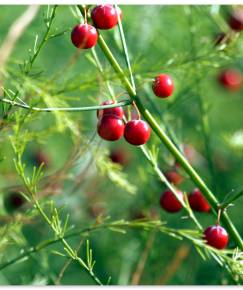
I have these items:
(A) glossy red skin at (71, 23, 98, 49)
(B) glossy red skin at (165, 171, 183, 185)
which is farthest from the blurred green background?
(A) glossy red skin at (71, 23, 98, 49)

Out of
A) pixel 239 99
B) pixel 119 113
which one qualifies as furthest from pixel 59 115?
pixel 239 99

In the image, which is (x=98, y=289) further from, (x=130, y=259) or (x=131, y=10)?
(x=131, y=10)

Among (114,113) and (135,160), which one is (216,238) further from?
(135,160)

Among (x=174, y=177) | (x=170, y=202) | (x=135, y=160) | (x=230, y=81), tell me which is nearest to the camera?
(x=170, y=202)

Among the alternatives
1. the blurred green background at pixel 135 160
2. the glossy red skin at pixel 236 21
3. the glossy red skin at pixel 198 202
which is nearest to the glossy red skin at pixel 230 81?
the blurred green background at pixel 135 160

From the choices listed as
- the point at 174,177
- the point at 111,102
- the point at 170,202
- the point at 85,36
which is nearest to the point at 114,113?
the point at 111,102

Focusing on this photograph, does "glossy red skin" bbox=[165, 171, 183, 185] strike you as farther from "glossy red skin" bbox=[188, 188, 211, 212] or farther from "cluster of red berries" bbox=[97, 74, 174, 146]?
"cluster of red berries" bbox=[97, 74, 174, 146]
